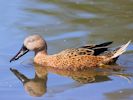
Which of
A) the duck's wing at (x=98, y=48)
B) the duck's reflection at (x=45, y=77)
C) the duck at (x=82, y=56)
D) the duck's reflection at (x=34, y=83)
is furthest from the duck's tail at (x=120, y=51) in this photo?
the duck's reflection at (x=34, y=83)

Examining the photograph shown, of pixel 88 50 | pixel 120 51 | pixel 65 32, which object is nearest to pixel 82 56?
pixel 88 50

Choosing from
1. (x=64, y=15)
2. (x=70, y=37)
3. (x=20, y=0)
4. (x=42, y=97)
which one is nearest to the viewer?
(x=42, y=97)

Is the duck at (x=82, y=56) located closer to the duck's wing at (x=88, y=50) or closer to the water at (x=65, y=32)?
the duck's wing at (x=88, y=50)

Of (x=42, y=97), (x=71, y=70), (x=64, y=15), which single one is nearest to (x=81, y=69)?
(x=71, y=70)

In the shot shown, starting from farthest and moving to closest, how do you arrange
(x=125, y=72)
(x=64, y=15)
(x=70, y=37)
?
(x=64, y=15)
(x=70, y=37)
(x=125, y=72)

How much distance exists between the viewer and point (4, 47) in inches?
373

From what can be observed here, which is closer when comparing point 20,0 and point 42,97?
point 42,97

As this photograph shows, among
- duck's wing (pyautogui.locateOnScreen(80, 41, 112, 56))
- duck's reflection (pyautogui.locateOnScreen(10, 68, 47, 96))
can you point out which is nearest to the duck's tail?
duck's wing (pyautogui.locateOnScreen(80, 41, 112, 56))

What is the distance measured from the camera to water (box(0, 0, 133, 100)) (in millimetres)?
7805

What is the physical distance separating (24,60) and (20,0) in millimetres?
3480

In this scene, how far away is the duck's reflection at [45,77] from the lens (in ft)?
26.6

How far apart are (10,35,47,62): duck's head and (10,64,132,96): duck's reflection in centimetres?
31

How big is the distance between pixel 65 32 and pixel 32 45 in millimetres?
1282

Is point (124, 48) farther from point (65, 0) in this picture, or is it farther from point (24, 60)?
point (65, 0)
